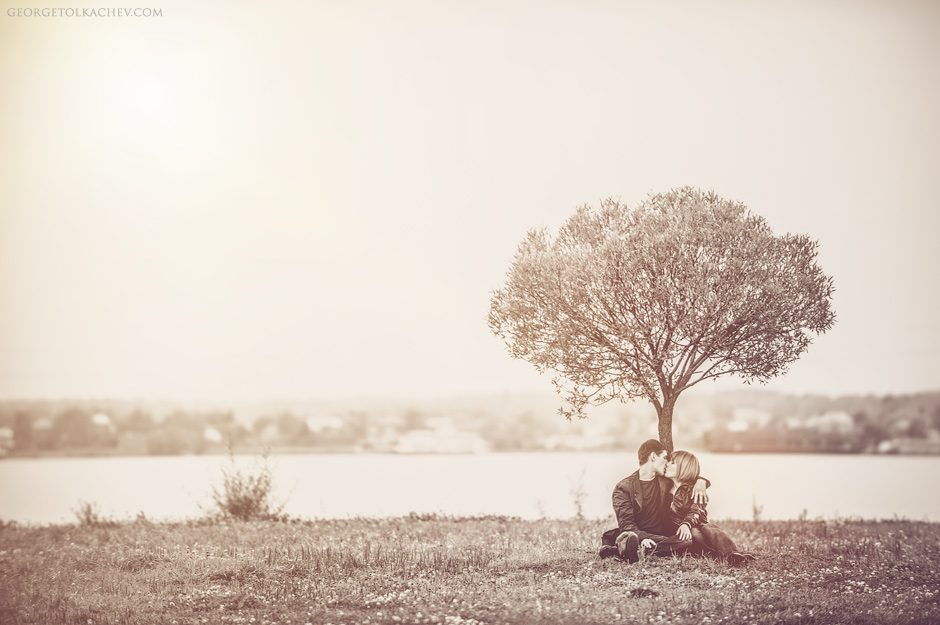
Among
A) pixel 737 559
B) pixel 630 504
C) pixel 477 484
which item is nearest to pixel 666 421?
pixel 630 504

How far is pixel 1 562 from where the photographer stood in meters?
11.2

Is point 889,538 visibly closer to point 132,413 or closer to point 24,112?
point 132,413

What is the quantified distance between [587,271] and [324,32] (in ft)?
20.1

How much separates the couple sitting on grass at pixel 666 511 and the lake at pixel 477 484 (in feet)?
8.41

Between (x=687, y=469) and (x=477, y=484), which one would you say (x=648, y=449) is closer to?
(x=687, y=469)

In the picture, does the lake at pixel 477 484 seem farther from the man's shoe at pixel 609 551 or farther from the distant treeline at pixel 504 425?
the man's shoe at pixel 609 551

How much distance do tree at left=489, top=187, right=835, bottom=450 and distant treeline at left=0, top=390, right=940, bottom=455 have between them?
2510mm

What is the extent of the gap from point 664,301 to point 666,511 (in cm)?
285

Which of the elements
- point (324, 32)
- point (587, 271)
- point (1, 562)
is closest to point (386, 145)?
point (324, 32)

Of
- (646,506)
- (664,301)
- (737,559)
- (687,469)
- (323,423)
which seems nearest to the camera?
(737,559)

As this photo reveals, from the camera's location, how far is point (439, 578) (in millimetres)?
9977

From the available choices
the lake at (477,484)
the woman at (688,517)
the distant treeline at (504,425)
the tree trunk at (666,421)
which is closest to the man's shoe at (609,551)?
the woman at (688,517)

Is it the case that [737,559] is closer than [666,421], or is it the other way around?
[737,559]

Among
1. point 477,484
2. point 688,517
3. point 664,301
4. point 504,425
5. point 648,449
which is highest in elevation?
point 664,301
